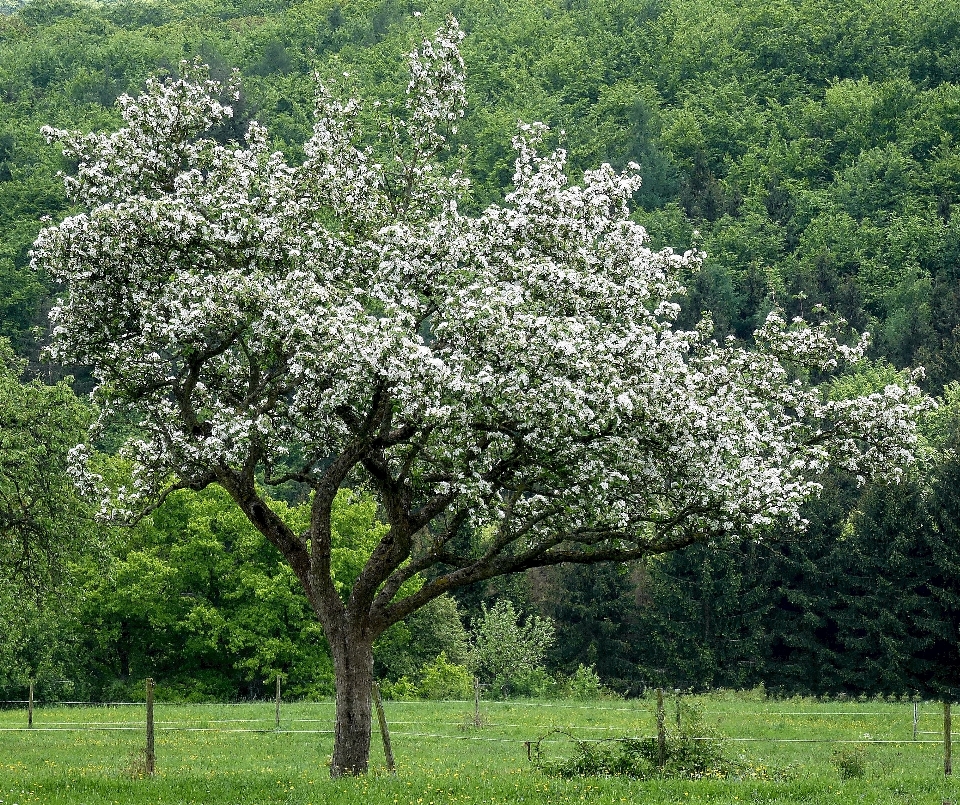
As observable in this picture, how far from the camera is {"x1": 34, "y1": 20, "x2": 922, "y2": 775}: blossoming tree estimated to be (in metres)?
21.5

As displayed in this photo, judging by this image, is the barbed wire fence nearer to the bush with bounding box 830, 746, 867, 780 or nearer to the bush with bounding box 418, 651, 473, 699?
the bush with bounding box 830, 746, 867, 780

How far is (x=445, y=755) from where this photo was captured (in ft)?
112

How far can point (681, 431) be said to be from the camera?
22547 mm

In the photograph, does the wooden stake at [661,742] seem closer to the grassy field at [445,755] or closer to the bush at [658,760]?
the bush at [658,760]

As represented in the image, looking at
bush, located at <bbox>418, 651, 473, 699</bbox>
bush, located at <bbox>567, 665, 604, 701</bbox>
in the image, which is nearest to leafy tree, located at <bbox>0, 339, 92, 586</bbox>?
bush, located at <bbox>567, 665, 604, 701</bbox>

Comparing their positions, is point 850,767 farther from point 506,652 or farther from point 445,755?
point 506,652

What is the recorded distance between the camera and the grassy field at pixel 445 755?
2203 cm

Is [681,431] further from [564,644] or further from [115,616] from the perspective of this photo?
[564,644]

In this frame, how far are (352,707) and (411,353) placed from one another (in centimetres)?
755

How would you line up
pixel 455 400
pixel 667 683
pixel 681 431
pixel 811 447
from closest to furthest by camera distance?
pixel 455 400
pixel 681 431
pixel 811 447
pixel 667 683

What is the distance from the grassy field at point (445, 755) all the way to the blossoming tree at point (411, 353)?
338 centimetres

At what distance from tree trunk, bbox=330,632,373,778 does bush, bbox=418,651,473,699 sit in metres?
41.1

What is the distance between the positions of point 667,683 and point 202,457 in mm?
59491

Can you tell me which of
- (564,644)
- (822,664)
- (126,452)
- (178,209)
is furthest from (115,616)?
(178,209)
